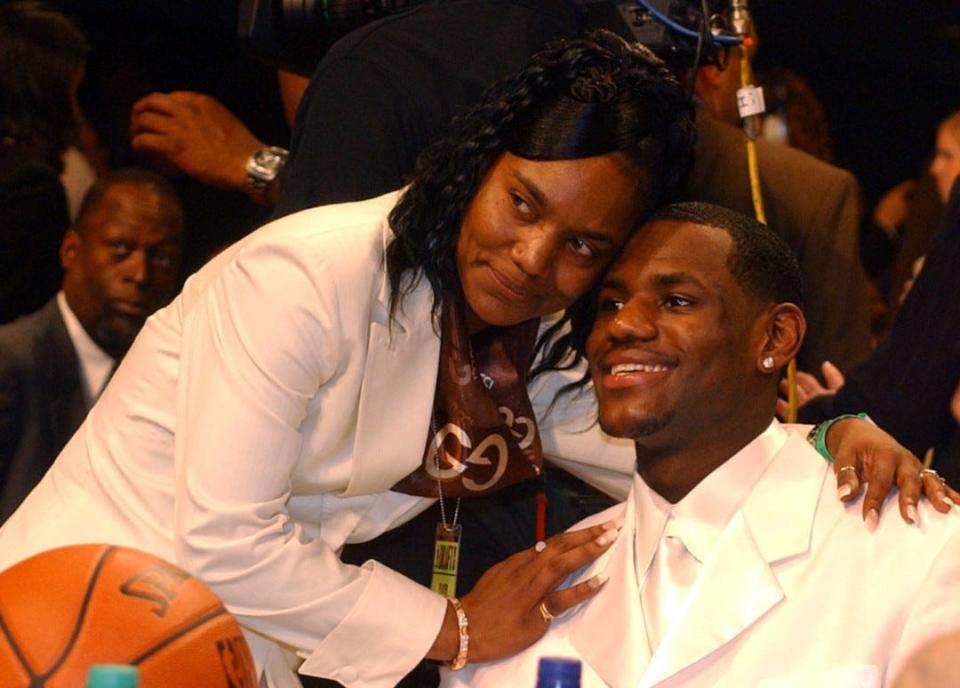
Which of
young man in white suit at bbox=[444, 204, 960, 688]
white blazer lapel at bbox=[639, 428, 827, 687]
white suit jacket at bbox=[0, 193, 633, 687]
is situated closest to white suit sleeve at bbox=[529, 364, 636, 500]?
young man in white suit at bbox=[444, 204, 960, 688]

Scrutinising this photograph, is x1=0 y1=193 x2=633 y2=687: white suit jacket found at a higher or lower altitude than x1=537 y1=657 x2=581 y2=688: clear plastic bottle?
lower

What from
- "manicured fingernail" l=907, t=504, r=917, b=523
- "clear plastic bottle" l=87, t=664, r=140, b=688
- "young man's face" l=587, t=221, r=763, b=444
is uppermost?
"clear plastic bottle" l=87, t=664, r=140, b=688

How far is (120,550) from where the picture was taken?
6.75 ft

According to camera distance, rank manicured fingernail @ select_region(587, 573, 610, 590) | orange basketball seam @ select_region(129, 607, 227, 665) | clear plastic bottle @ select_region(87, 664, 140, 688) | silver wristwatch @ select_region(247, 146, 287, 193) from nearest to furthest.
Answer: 1. clear plastic bottle @ select_region(87, 664, 140, 688)
2. orange basketball seam @ select_region(129, 607, 227, 665)
3. manicured fingernail @ select_region(587, 573, 610, 590)
4. silver wristwatch @ select_region(247, 146, 287, 193)

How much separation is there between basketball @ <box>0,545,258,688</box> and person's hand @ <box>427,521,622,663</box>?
91cm

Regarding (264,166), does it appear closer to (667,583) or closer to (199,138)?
(199,138)

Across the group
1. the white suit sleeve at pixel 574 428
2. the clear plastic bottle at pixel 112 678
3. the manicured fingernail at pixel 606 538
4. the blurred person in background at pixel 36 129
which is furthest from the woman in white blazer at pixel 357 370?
the blurred person in background at pixel 36 129

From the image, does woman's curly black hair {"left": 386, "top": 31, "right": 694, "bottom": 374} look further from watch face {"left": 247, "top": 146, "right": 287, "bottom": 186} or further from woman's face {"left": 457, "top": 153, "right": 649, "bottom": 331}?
watch face {"left": 247, "top": 146, "right": 287, "bottom": 186}

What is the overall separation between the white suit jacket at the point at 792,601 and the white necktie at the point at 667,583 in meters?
0.02

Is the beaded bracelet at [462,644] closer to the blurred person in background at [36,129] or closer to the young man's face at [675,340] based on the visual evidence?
the young man's face at [675,340]

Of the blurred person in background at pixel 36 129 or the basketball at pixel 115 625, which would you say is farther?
the blurred person in background at pixel 36 129

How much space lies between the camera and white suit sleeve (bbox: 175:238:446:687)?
9.05 feet

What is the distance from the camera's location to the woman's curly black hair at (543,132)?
287cm

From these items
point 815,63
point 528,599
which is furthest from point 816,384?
point 815,63
